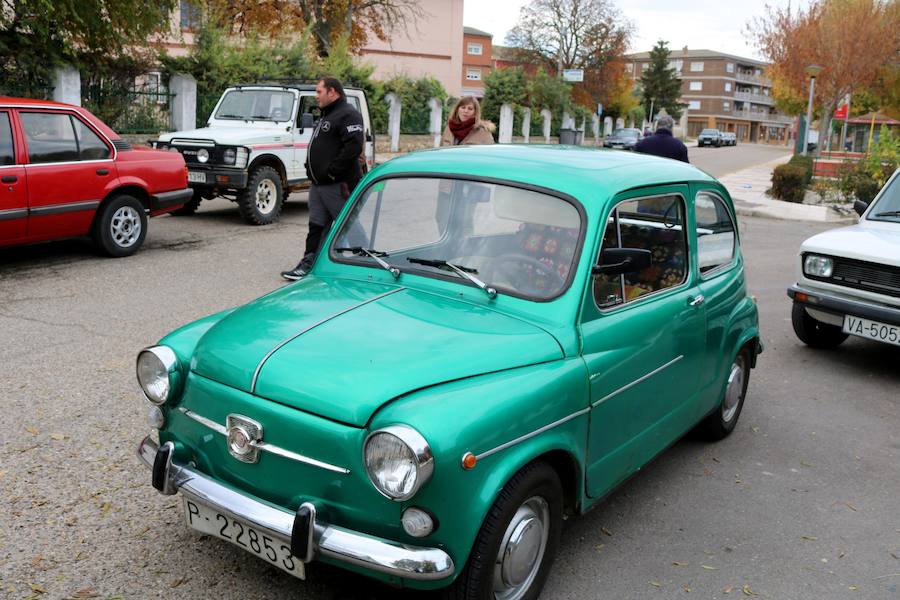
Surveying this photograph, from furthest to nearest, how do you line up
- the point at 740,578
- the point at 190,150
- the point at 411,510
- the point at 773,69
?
1. the point at 773,69
2. the point at 190,150
3. the point at 740,578
4. the point at 411,510

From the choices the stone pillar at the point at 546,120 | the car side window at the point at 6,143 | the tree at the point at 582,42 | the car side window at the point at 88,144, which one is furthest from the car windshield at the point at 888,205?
the tree at the point at 582,42

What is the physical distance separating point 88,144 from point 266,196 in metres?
3.92

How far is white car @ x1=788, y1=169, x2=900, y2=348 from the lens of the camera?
6.22 metres

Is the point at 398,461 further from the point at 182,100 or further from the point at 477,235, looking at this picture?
the point at 182,100

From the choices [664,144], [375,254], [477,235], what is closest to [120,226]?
[664,144]

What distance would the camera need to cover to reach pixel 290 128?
42.0 feet

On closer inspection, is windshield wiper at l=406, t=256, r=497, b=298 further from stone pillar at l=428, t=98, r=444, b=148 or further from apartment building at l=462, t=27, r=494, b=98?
apartment building at l=462, t=27, r=494, b=98

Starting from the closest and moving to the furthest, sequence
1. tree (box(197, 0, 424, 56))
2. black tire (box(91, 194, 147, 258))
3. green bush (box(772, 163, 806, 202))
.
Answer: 1. black tire (box(91, 194, 147, 258))
2. green bush (box(772, 163, 806, 202))
3. tree (box(197, 0, 424, 56))

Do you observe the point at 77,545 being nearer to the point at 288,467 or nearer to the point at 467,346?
the point at 288,467

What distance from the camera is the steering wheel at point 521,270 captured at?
3475mm

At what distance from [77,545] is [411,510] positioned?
1.75 metres

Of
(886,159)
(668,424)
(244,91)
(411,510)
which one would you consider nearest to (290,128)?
(244,91)

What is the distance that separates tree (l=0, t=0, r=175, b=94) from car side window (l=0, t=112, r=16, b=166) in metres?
9.11

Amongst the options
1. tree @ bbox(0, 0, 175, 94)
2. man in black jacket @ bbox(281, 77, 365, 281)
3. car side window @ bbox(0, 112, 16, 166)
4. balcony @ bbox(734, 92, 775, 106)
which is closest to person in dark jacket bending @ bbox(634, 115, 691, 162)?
man in black jacket @ bbox(281, 77, 365, 281)
